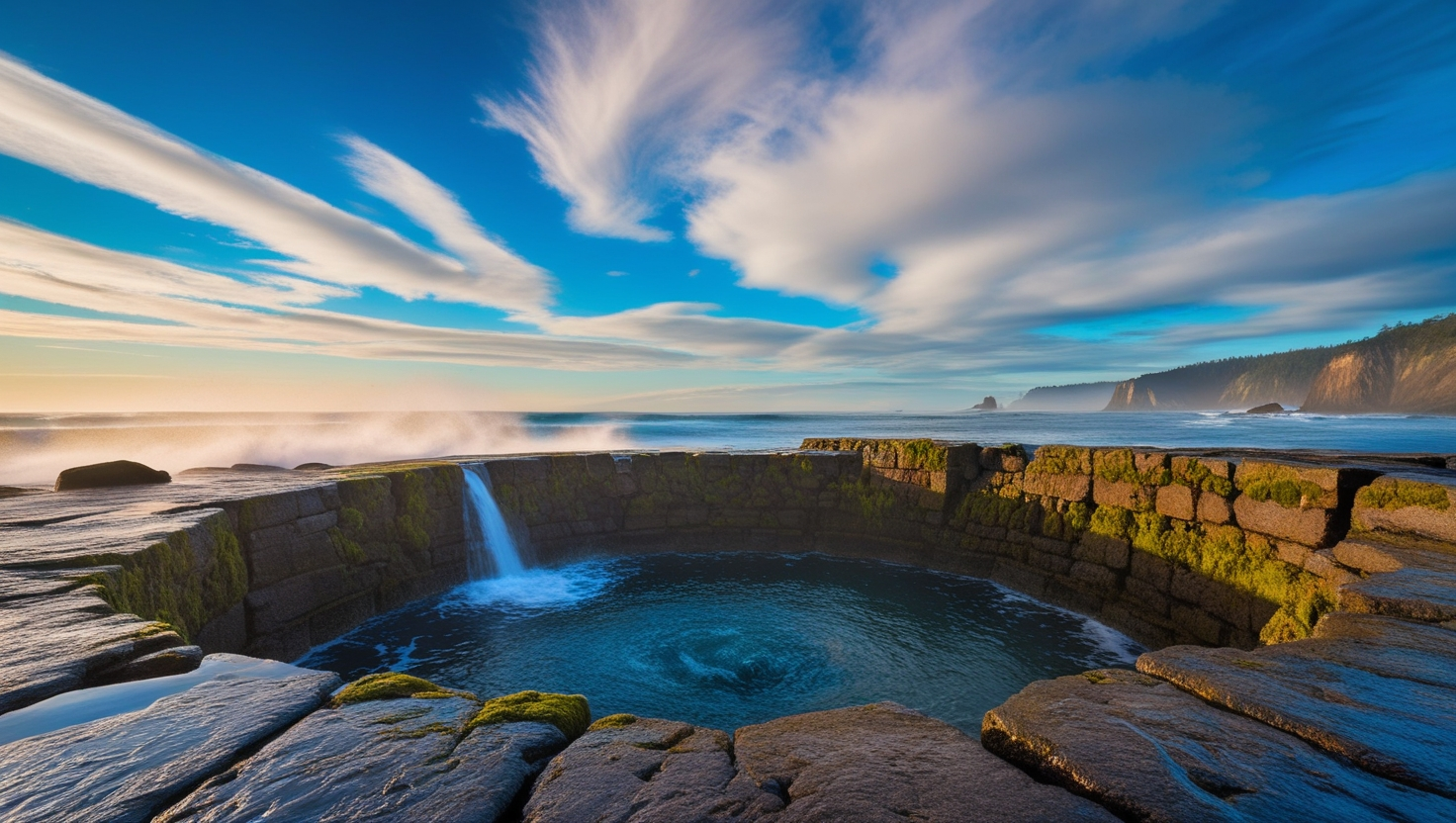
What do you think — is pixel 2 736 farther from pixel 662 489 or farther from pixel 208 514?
pixel 662 489

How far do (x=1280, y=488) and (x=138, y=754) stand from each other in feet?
40.1

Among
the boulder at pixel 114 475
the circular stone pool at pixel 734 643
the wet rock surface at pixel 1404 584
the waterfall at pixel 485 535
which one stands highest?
the boulder at pixel 114 475

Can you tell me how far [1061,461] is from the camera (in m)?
12.0

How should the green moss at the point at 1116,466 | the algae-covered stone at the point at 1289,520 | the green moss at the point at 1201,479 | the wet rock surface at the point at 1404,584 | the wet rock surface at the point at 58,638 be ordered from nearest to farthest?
the wet rock surface at the point at 58,638
the wet rock surface at the point at 1404,584
the algae-covered stone at the point at 1289,520
the green moss at the point at 1201,479
the green moss at the point at 1116,466

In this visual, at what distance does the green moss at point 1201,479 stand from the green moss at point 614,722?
34.3 ft

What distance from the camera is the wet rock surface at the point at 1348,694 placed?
2490 millimetres

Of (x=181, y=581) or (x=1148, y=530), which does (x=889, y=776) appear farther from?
(x=1148, y=530)

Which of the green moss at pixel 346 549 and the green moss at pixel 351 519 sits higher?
the green moss at pixel 351 519

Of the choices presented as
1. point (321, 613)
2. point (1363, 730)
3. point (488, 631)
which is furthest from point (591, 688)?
point (1363, 730)

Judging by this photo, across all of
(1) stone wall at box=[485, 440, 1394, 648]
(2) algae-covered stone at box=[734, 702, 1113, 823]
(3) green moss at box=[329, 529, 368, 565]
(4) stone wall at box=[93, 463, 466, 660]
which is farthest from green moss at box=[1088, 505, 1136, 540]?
(3) green moss at box=[329, 529, 368, 565]

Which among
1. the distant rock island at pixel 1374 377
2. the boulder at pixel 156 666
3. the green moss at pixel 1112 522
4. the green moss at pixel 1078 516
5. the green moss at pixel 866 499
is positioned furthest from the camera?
the distant rock island at pixel 1374 377

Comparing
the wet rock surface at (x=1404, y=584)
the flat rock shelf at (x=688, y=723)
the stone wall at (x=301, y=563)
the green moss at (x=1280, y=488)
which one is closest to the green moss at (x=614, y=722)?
the flat rock shelf at (x=688, y=723)

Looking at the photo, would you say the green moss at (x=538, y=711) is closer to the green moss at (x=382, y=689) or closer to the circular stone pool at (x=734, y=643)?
the green moss at (x=382, y=689)

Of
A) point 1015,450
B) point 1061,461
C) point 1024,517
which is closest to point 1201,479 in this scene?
point 1061,461
